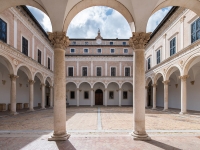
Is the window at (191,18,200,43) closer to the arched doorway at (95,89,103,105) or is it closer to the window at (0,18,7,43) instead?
the window at (0,18,7,43)

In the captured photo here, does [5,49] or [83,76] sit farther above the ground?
[5,49]

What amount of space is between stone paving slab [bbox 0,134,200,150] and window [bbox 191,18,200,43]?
Result: 10388 mm

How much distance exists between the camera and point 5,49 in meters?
13.0

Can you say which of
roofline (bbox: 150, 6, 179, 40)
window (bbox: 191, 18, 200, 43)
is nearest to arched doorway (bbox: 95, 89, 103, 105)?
roofline (bbox: 150, 6, 179, 40)

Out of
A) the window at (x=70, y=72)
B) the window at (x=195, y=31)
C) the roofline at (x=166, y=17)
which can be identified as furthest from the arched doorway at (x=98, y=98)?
the window at (x=195, y=31)

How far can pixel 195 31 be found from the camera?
1370 centimetres

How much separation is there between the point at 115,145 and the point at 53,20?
542 cm

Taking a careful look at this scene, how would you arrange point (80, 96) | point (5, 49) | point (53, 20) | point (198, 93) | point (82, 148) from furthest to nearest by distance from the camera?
point (80, 96)
point (198, 93)
point (5, 49)
point (53, 20)
point (82, 148)

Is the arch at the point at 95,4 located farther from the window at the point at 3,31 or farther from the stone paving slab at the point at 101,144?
the window at the point at 3,31

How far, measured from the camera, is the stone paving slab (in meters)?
5.32

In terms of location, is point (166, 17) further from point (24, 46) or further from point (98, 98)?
point (98, 98)

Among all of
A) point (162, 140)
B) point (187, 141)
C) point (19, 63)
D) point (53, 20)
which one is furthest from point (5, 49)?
point (187, 141)

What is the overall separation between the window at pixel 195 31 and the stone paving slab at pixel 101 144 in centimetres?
1039

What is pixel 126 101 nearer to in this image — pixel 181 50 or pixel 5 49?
pixel 181 50
